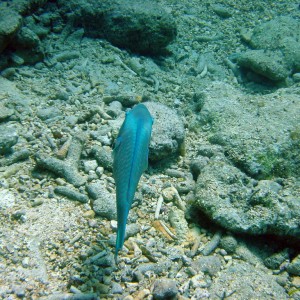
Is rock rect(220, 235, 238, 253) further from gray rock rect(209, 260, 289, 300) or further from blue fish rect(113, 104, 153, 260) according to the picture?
blue fish rect(113, 104, 153, 260)

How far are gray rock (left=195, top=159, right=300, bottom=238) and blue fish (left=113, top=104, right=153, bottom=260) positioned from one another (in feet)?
4.43

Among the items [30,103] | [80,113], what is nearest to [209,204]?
[80,113]

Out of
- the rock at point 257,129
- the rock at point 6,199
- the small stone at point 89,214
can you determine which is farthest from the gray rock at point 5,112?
the rock at point 257,129

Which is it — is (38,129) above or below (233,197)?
below

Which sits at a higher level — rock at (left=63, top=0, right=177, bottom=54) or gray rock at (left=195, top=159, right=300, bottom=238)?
rock at (left=63, top=0, right=177, bottom=54)

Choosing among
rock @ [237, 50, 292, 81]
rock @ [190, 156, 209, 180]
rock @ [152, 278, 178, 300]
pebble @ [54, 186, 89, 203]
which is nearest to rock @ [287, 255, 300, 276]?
rock @ [152, 278, 178, 300]

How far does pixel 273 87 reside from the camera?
6.22 meters

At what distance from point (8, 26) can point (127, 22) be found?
2.21 m

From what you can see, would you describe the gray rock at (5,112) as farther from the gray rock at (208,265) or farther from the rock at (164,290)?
the gray rock at (208,265)

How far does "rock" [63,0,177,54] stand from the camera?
586 cm

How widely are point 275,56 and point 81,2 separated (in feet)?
13.0

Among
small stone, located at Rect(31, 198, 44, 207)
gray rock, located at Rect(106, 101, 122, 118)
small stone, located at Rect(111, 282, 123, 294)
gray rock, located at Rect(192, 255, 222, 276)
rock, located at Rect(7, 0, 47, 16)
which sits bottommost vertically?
small stone, located at Rect(31, 198, 44, 207)

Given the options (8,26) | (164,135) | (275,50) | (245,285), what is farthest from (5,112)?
(275,50)

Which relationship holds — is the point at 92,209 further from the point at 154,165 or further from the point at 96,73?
the point at 96,73
